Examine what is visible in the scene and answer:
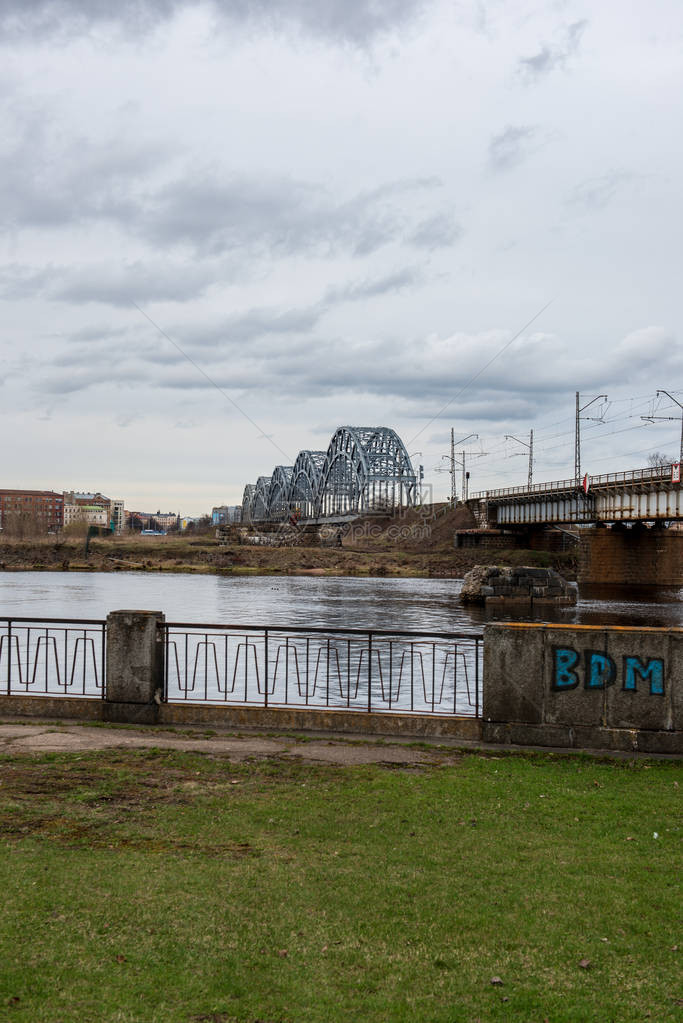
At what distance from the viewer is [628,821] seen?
8344mm

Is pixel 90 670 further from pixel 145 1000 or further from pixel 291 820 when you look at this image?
pixel 145 1000

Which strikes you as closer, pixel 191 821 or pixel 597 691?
pixel 191 821

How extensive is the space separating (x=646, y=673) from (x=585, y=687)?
2.78ft

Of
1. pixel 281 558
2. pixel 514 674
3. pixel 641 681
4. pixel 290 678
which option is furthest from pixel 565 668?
pixel 281 558

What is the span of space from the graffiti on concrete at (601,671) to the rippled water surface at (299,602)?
3237 centimetres

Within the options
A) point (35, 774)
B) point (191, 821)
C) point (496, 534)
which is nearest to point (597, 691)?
point (191, 821)

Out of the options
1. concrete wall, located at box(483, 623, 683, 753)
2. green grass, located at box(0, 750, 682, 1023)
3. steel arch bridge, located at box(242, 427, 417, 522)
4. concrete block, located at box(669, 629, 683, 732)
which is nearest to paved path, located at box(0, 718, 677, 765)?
concrete wall, located at box(483, 623, 683, 753)

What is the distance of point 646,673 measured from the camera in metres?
11.9

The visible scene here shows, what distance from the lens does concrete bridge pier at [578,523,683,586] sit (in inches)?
3450

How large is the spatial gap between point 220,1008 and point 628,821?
4943 millimetres

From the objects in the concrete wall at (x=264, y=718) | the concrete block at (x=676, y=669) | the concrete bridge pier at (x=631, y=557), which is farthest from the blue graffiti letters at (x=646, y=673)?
the concrete bridge pier at (x=631, y=557)

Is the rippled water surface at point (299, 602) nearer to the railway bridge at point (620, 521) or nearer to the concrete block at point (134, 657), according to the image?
the railway bridge at point (620, 521)

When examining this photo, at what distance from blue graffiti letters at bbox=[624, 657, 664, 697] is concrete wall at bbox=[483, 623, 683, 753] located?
0.01 meters

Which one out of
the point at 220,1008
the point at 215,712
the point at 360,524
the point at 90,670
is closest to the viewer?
the point at 220,1008
